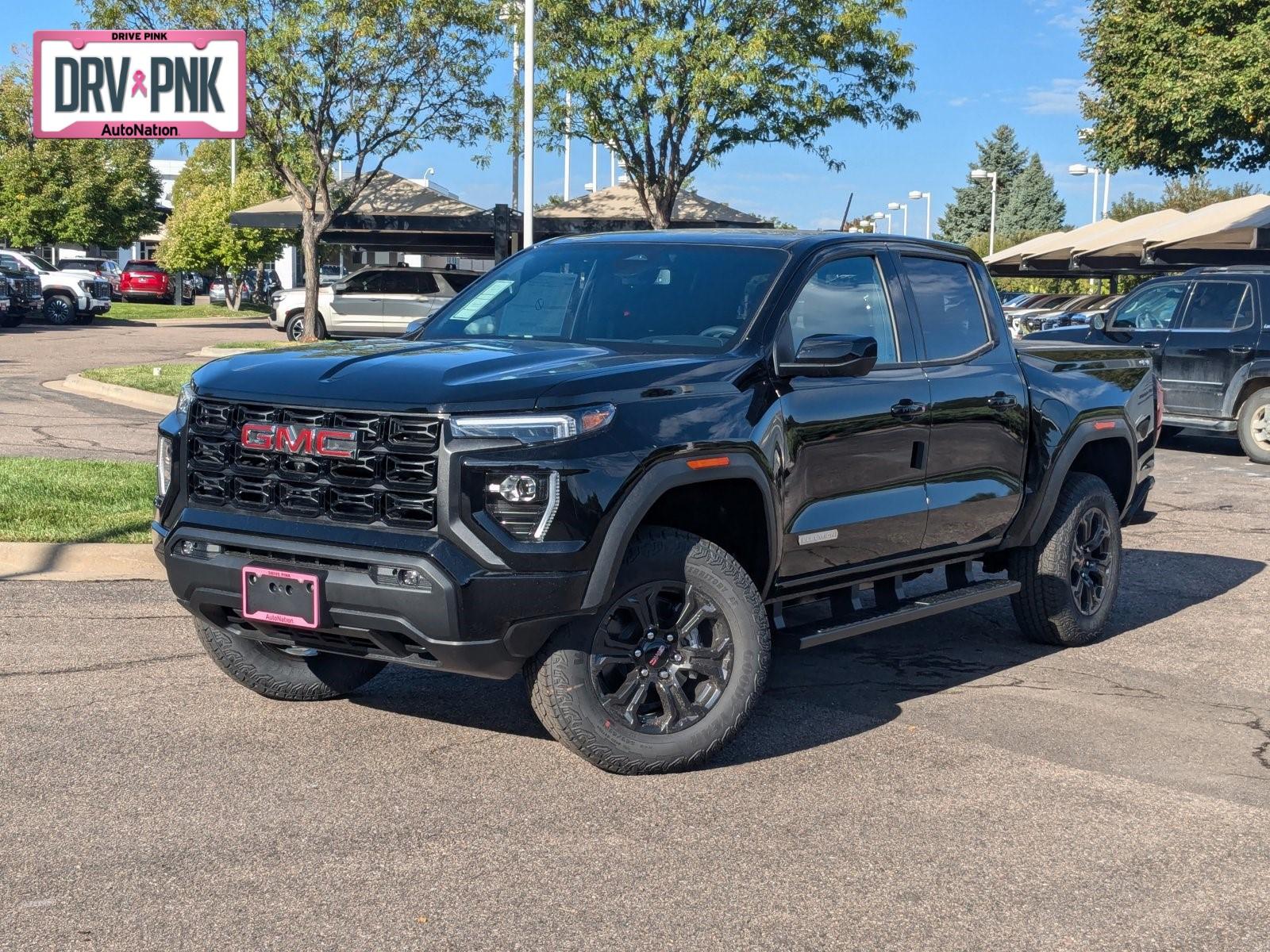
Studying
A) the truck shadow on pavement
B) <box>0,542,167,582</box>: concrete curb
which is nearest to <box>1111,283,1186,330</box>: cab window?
the truck shadow on pavement

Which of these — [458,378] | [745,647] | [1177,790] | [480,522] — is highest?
[458,378]

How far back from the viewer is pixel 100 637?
22.7 feet

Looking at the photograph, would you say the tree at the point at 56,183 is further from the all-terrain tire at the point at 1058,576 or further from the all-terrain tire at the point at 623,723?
the all-terrain tire at the point at 623,723

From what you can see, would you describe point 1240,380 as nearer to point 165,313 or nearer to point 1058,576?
point 1058,576

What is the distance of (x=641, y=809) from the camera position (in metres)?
4.88

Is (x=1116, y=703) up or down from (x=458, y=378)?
down

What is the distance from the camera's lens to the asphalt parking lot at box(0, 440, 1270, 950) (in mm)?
3988

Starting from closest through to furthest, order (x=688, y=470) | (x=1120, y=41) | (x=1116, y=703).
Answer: (x=688, y=470) → (x=1116, y=703) → (x=1120, y=41)

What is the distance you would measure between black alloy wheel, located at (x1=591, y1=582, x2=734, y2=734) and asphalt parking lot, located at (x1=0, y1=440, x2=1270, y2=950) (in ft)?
0.79

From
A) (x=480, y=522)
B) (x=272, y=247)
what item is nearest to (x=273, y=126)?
(x=272, y=247)

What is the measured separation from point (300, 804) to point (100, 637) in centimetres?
253

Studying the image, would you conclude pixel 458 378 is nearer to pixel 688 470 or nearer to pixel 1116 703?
pixel 688 470

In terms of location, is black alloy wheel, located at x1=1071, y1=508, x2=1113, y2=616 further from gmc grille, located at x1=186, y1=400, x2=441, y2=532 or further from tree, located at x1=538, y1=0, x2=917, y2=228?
tree, located at x1=538, y1=0, x2=917, y2=228

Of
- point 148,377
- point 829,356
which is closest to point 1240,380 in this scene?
point 829,356
